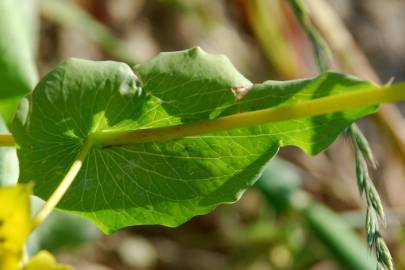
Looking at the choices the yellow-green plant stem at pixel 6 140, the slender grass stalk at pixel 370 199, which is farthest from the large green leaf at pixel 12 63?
the slender grass stalk at pixel 370 199

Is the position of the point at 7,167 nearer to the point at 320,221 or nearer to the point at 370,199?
the point at 370,199

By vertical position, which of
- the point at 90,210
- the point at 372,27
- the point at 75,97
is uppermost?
the point at 75,97

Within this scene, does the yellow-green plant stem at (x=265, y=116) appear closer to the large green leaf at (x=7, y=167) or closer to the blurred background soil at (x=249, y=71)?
the large green leaf at (x=7, y=167)

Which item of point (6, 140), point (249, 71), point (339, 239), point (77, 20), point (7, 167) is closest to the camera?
point (6, 140)

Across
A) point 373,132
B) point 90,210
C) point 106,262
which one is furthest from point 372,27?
point 90,210

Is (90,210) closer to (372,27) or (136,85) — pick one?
(136,85)

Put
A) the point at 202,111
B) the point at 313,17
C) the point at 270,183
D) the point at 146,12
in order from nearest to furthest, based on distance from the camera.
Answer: the point at 202,111 → the point at 270,183 → the point at 313,17 → the point at 146,12

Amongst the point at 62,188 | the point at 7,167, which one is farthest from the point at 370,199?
the point at 7,167
